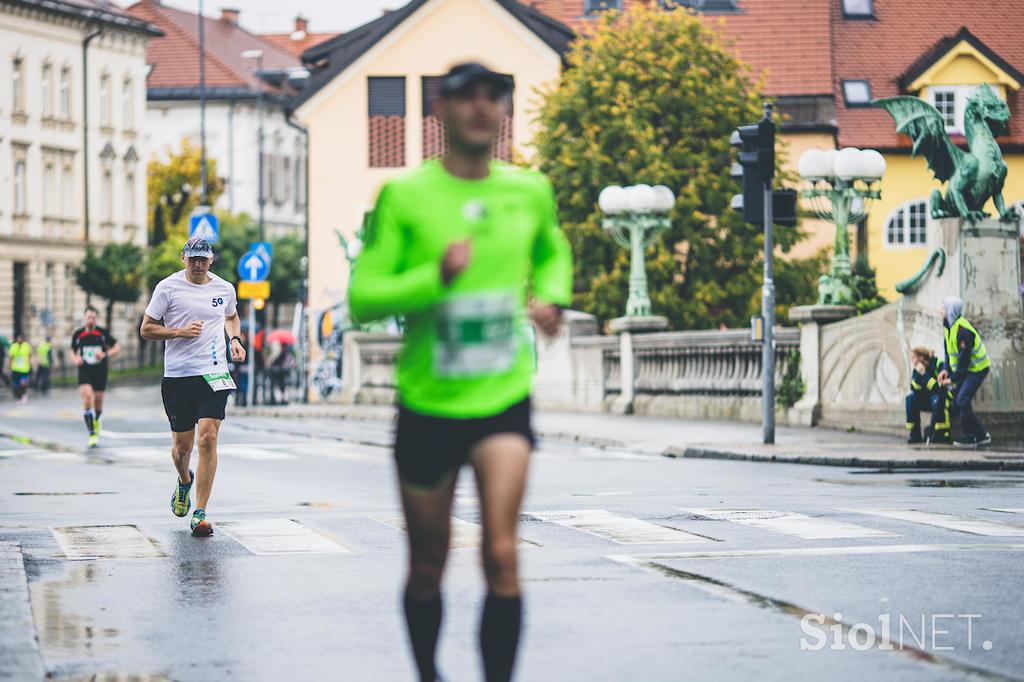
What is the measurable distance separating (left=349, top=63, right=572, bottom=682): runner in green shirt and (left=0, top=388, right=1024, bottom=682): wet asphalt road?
1307 millimetres

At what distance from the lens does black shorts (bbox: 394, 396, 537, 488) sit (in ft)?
21.1

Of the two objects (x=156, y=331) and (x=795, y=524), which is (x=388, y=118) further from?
(x=795, y=524)

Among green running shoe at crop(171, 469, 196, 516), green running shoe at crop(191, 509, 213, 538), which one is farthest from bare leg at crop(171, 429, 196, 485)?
green running shoe at crop(191, 509, 213, 538)

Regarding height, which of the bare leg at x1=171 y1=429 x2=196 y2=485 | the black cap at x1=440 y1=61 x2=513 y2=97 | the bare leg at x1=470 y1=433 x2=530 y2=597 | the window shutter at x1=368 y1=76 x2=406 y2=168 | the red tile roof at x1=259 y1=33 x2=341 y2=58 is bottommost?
the bare leg at x1=171 y1=429 x2=196 y2=485

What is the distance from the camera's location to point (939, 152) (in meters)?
25.1

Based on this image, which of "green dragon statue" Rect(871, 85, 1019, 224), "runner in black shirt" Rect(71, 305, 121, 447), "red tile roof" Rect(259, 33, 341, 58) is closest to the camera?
"green dragon statue" Rect(871, 85, 1019, 224)

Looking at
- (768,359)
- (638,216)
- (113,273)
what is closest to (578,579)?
(768,359)

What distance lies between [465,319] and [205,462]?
687cm

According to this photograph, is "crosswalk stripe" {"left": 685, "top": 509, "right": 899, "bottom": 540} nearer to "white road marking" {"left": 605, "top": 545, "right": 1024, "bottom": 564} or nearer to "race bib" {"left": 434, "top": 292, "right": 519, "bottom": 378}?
"white road marking" {"left": 605, "top": 545, "right": 1024, "bottom": 564}

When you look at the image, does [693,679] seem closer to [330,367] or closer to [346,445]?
[346,445]

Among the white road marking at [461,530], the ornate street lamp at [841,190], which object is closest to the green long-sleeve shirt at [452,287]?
the white road marking at [461,530]

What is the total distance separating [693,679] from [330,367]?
43.0 meters

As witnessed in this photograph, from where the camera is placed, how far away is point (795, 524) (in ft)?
43.6

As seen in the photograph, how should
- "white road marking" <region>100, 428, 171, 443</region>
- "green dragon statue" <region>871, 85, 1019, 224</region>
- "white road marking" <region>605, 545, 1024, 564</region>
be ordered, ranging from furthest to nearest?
1. "white road marking" <region>100, 428, 171, 443</region>
2. "green dragon statue" <region>871, 85, 1019, 224</region>
3. "white road marking" <region>605, 545, 1024, 564</region>
